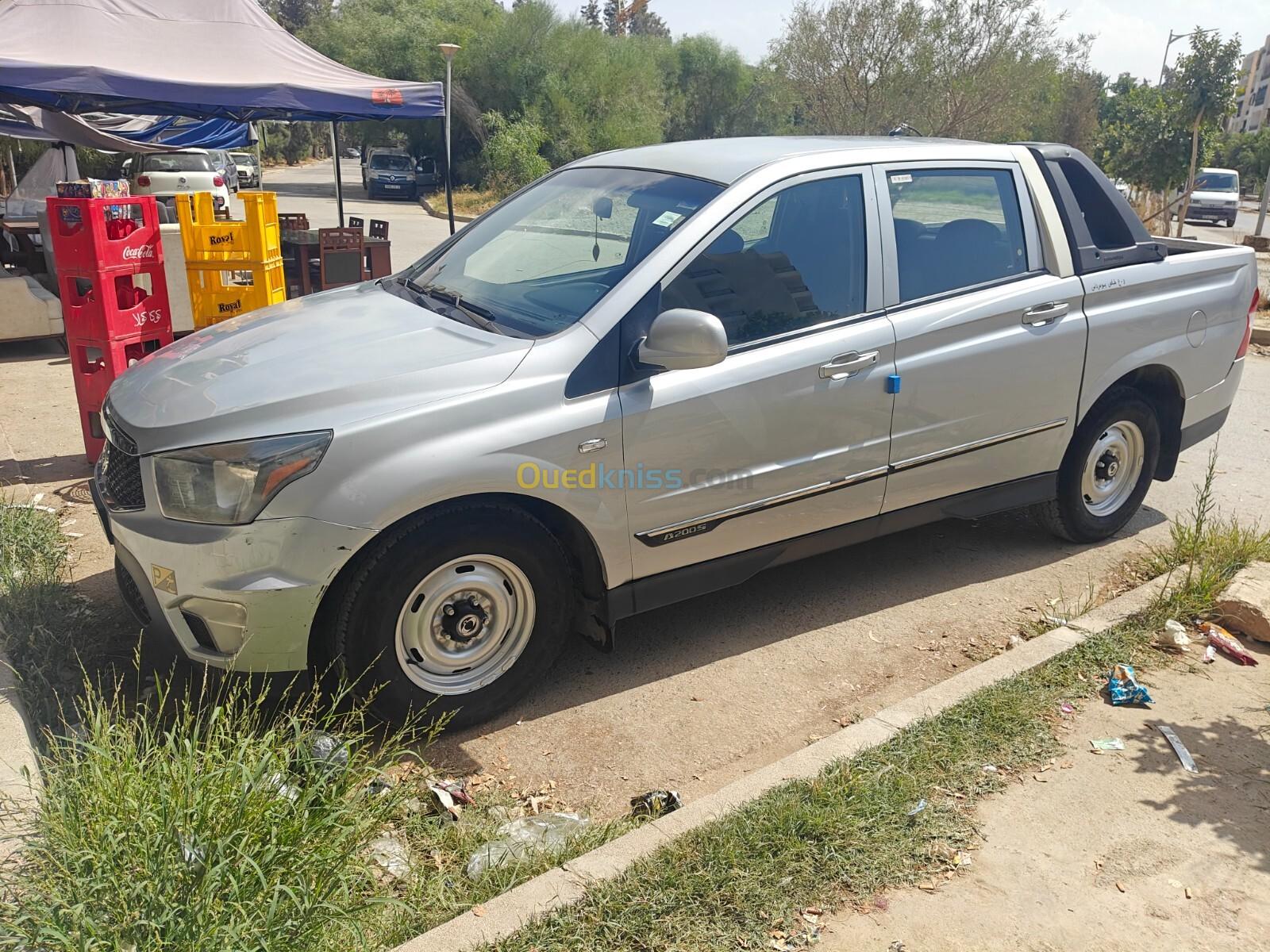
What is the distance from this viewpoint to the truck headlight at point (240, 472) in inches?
123

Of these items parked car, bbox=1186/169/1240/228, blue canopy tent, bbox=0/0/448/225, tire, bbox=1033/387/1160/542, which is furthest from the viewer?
parked car, bbox=1186/169/1240/228

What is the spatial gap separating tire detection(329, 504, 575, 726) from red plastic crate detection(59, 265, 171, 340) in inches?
135

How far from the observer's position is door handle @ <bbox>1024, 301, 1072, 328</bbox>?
458 cm

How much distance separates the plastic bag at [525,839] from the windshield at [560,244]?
1.62 metres

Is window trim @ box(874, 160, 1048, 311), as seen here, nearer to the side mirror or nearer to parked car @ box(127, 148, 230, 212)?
the side mirror

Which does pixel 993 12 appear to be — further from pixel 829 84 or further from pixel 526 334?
pixel 526 334

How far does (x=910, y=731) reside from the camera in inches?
138

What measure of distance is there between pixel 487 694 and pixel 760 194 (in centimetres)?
211

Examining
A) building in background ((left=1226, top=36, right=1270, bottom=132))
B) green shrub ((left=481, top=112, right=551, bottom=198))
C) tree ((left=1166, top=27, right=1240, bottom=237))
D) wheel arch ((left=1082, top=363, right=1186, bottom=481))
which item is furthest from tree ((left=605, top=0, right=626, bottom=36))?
wheel arch ((left=1082, top=363, right=1186, bottom=481))

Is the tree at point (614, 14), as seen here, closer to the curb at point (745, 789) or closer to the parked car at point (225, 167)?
the parked car at point (225, 167)

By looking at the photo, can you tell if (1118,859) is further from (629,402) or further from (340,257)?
(340,257)

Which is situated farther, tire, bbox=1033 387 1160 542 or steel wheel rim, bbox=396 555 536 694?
tire, bbox=1033 387 1160 542

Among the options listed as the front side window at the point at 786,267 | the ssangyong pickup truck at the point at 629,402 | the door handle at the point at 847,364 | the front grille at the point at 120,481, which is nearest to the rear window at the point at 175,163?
the ssangyong pickup truck at the point at 629,402

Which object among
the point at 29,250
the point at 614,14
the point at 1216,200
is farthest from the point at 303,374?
the point at 614,14
